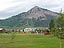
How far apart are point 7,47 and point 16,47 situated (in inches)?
63.0

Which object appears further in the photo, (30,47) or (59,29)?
(30,47)

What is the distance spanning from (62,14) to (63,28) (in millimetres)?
2548

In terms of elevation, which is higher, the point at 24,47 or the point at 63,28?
the point at 63,28

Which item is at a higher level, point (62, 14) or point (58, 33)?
point (62, 14)

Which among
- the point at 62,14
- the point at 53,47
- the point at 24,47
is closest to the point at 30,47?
the point at 24,47

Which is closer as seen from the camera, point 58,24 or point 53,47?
point 58,24

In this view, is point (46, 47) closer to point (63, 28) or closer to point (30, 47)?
point (30, 47)

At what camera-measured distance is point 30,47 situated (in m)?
42.6

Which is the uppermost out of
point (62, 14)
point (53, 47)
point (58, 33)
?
point (62, 14)

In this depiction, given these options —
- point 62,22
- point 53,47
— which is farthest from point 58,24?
point 53,47

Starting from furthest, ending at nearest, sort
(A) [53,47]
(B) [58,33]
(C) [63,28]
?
(A) [53,47]
(C) [63,28]
(B) [58,33]

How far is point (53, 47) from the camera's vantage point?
138 feet

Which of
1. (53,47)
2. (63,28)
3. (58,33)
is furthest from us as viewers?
(53,47)

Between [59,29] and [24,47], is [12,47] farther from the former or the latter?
[59,29]
